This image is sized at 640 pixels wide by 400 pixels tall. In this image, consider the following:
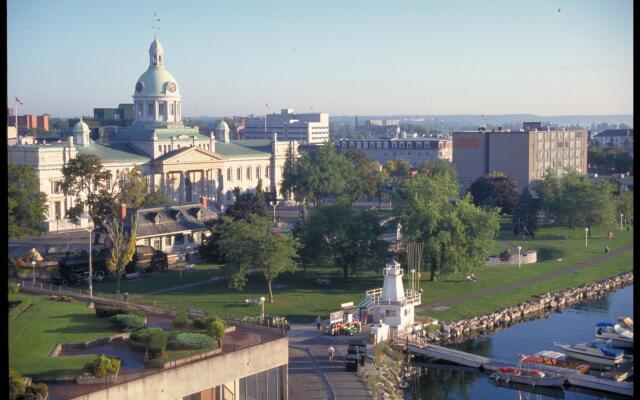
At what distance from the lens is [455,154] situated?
74188 millimetres

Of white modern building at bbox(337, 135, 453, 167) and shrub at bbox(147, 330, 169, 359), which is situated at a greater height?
white modern building at bbox(337, 135, 453, 167)

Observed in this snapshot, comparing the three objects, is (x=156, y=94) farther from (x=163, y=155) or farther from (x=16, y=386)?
(x=16, y=386)

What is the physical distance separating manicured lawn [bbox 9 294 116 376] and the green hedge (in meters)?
0.10

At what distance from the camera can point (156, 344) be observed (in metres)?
17.1

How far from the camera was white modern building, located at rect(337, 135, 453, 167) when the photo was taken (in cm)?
9588

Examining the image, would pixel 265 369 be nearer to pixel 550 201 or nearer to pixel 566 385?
pixel 566 385

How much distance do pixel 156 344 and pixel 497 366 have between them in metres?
10.9

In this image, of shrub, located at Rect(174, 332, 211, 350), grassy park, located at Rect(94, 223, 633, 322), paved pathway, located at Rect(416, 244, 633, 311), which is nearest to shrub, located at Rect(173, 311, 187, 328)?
shrub, located at Rect(174, 332, 211, 350)

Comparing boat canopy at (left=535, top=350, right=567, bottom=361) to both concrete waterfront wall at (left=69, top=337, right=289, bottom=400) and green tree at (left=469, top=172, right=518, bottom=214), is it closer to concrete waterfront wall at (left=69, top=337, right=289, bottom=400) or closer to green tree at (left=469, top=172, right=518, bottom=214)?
concrete waterfront wall at (left=69, top=337, right=289, bottom=400)

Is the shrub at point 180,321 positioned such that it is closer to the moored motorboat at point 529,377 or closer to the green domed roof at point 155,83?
the moored motorboat at point 529,377

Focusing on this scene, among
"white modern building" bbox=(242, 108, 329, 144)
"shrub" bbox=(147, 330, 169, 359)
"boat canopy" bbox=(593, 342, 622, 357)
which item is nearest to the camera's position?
"shrub" bbox=(147, 330, 169, 359)

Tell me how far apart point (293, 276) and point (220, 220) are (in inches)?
176

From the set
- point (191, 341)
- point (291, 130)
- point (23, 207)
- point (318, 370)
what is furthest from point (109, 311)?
point (291, 130)

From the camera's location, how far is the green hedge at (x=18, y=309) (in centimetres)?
2113
